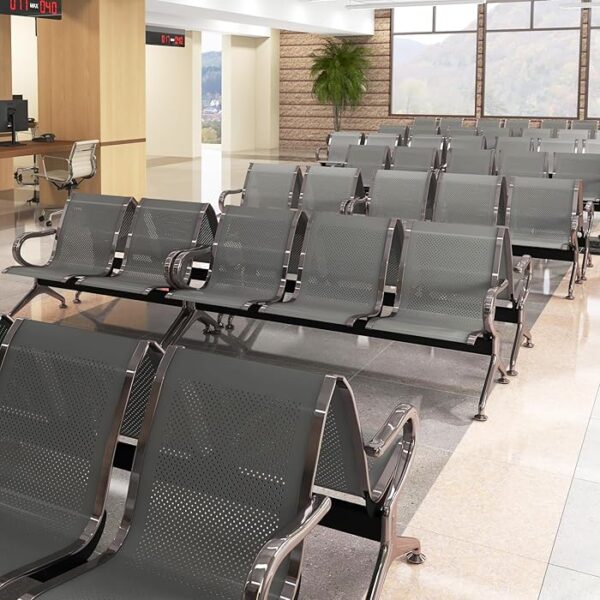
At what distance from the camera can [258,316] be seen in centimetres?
460

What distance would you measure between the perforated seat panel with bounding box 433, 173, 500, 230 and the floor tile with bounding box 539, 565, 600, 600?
337 centimetres

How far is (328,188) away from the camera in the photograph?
6.54m

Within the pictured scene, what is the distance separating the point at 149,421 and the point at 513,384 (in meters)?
2.73

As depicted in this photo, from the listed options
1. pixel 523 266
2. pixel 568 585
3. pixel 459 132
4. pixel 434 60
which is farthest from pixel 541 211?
pixel 434 60

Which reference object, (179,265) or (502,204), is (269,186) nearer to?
(502,204)

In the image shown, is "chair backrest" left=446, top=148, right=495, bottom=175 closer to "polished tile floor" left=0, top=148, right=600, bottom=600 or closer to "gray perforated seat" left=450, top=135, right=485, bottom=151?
"polished tile floor" left=0, top=148, right=600, bottom=600

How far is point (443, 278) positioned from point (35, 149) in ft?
22.0

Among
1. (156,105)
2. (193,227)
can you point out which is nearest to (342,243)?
(193,227)

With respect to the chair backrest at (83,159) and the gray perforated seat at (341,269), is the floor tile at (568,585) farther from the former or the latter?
the chair backrest at (83,159)

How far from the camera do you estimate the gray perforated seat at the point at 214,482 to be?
196 centimetres

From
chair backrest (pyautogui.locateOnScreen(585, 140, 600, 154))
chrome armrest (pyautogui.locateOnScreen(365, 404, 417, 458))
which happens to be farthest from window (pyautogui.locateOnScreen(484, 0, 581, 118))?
chrome armrest (pyautogui.locateOnScreen(365, 404, 417, 458))

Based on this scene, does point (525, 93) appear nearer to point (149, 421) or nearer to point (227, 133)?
point (227, 133)

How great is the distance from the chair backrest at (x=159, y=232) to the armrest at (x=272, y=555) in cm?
336

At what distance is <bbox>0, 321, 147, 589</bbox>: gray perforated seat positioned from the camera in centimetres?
217
